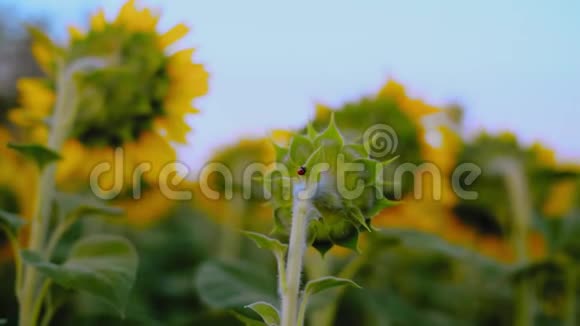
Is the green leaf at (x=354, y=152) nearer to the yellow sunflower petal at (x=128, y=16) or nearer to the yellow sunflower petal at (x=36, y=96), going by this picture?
the yellow sunflower petal at (x=128, y=16)

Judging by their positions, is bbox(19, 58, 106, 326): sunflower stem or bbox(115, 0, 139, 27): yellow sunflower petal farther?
bbox(115, 0, 139, 27): yellow sunflower petal

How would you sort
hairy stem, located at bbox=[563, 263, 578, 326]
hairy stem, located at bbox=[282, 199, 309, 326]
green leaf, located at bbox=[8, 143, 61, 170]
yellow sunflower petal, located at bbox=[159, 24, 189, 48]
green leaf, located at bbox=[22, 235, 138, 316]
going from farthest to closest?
1. hairy stem, located at bbox=[563, 263, 578, 326]
2. yellow sunflower petal, located at bbox=[159, 24, 189, 48]
3. green leaf, located at bbox=[8, 143, 61, 170]
4. green leaf, located at bbox=[22, 235, 138, 316]
5. hairy stem, located at bbox=[282, 199, 309, 326]

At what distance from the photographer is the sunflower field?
65 centimetres

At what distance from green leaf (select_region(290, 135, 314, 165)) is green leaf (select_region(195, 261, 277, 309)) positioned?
0.33 metres

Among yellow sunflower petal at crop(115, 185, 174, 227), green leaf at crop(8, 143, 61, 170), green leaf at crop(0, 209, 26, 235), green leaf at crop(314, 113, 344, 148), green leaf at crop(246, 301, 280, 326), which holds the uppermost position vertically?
yellow sunflower petal at crop(115, 185, 174, 227)

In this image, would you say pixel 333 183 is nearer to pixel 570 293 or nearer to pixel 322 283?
pixel 322 283

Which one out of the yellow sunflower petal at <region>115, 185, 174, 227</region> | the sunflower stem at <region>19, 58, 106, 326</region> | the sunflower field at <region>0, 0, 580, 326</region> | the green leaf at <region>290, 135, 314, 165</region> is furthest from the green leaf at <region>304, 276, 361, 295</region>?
the yellow sunflower petal at <region>115, 185, 174, 227</region>

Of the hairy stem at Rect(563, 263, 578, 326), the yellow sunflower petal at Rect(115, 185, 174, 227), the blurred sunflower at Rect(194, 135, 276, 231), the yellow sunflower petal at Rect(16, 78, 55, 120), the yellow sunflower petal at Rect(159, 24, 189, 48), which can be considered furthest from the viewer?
the yellow sunflower petal at Rect(115, 185, 174, 227)

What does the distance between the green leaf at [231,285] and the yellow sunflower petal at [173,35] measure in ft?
1.12

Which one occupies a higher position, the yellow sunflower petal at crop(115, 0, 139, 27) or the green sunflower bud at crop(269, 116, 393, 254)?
the yellow sunflower petal at crop(115, 0, 139, 27)

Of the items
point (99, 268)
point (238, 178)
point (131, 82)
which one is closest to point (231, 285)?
point (99, 268)

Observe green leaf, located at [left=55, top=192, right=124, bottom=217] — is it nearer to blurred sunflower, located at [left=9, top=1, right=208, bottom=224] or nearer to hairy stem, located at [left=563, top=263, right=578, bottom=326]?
blurred sunflower, located at [left=9, top=1, right=208, bottom=224]

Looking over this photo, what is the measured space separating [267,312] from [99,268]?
0.30 m

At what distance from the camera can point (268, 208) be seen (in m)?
1.34
